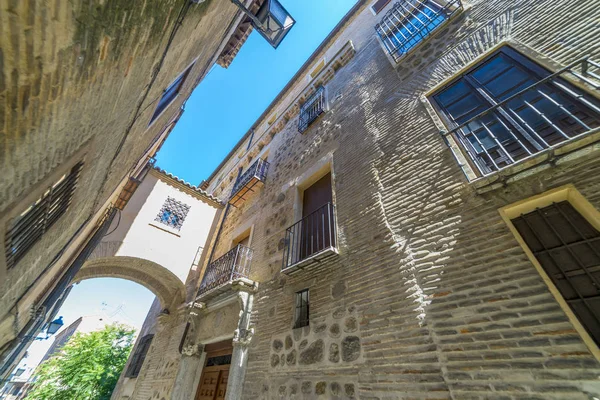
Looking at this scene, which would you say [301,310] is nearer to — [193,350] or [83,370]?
[193,350]

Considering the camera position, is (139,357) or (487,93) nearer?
(487,93)

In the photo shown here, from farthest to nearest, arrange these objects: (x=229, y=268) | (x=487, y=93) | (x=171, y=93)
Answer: (x=229, y=268) → (x=171, y=93) → (x=487, y=93)

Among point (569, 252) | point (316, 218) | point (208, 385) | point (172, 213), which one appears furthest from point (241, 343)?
point (172, 213)

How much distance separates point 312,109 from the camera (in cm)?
732

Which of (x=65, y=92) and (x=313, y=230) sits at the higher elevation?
(x=313, y=230)

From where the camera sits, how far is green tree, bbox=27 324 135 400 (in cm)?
993

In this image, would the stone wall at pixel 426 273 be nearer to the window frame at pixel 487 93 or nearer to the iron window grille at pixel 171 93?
the window frame at pixel 487 93

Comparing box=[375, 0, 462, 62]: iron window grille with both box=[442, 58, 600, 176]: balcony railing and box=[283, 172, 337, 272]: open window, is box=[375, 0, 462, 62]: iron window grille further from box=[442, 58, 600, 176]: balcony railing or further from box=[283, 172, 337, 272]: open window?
box=[283, 172, 337, 272]: open window

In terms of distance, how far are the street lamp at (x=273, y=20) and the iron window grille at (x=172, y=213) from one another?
18.8 feet

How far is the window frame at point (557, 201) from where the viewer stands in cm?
169

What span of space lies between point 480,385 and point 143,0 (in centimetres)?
411

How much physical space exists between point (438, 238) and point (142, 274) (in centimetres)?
834

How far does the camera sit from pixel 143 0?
2.01 metres

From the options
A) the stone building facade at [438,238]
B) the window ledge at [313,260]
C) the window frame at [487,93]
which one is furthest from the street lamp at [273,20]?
the window ledge at [313,260]
